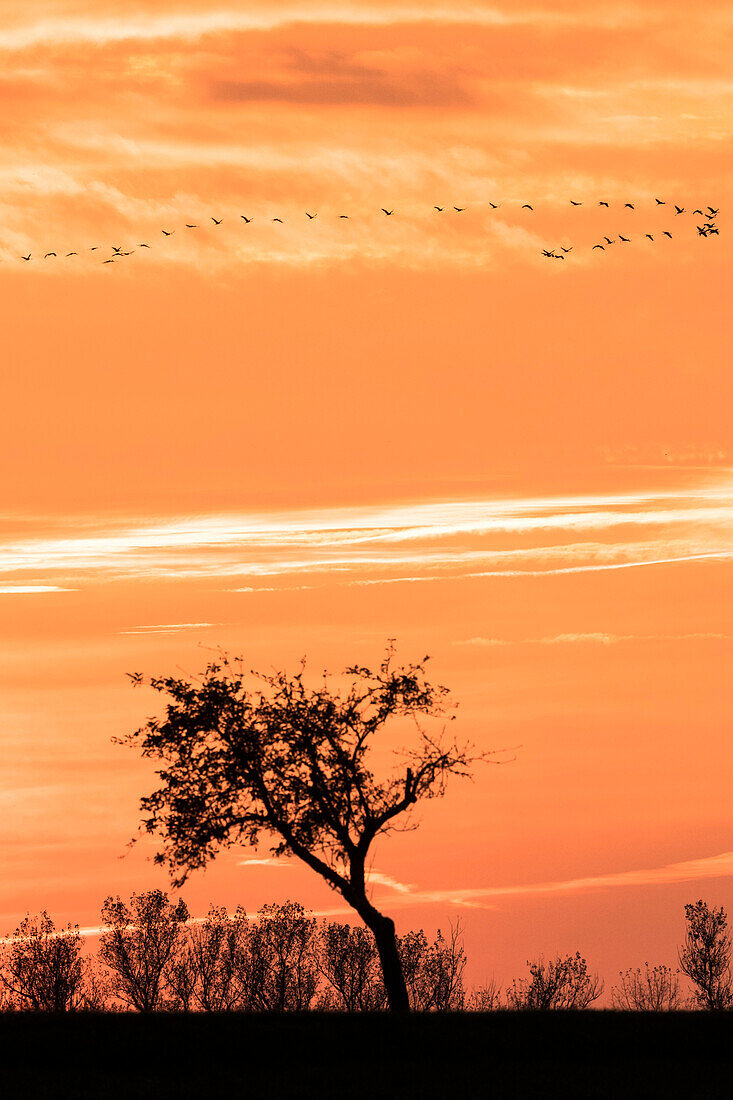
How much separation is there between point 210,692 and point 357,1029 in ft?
52.6

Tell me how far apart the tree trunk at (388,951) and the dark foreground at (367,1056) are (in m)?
2.62

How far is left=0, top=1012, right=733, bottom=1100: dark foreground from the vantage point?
49344 mm

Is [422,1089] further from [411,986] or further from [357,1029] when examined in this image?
[411,986]

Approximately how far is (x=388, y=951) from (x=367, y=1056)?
6.59 m

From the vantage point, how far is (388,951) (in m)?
Result: 59.8

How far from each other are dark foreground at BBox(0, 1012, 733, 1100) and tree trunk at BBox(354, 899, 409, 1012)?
2.62 meters

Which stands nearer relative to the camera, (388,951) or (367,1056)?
(367,1056)

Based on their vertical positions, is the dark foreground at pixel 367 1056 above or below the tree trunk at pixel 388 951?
below

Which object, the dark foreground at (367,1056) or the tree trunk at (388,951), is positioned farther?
the tree trunk at (388,951)

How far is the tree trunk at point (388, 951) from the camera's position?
59.6m

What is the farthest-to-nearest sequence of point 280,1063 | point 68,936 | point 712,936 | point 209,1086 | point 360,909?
point 712,936
point 68,936
point 360,909
point 280,1063
point 209,1086

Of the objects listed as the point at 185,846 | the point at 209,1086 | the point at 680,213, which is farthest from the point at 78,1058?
the point at 680,213

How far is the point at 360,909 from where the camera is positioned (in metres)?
59.6

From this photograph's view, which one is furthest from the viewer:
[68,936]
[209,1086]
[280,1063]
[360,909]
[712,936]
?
[712,936]
